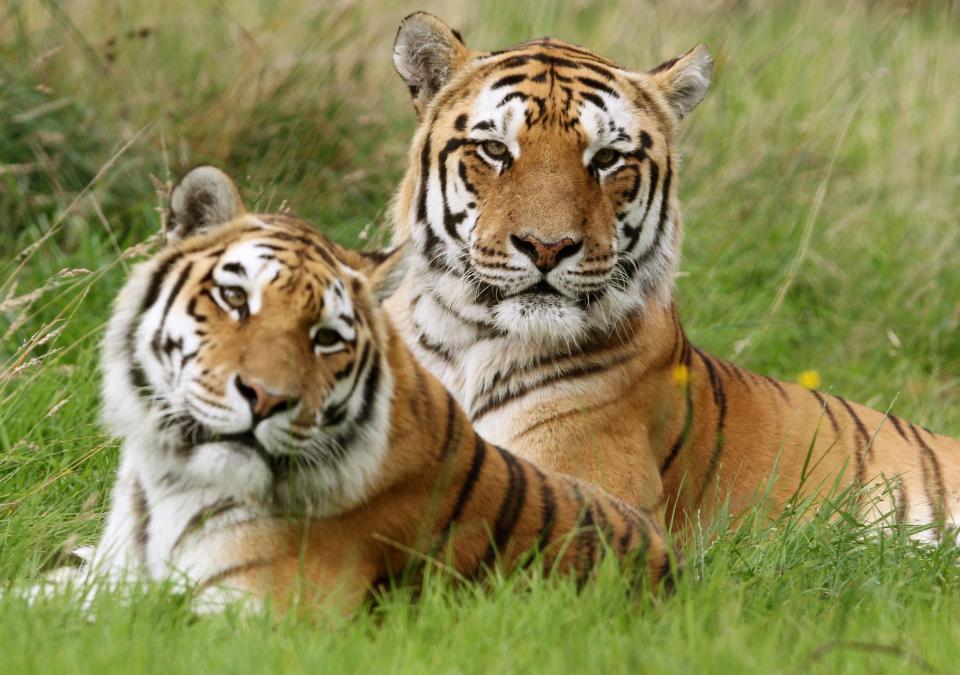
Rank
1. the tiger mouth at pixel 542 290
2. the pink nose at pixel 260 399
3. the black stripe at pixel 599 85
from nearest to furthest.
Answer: the pink nose at pixel 260 399 → the tiger mouth at pixel 542 290 → the black stripe at pixel 599 85

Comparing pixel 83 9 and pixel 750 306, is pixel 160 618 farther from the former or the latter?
pixel 83 9

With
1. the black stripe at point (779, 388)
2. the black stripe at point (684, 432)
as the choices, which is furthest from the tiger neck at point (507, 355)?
the black stripe at point (779, 388)

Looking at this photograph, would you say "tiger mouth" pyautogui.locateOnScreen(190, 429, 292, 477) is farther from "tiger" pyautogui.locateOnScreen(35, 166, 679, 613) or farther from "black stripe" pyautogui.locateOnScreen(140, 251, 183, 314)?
"black stripe" pyautogui.locateOnScreen(140, 251, 183, 314)

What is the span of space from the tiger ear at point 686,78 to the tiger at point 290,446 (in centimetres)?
148

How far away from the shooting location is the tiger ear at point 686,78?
4645 millimetres

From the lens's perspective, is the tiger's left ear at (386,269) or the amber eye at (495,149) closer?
the tiger's left ear at (386,269)

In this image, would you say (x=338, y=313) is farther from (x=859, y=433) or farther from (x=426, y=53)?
(x=859, y=433)

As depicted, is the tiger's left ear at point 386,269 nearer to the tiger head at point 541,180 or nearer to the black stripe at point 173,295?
the black stripe at point 173,295

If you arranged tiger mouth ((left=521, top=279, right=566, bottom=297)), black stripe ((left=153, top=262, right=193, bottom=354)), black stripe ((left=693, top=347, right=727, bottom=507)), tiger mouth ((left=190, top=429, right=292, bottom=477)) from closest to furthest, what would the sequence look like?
1. tiger mouth ((left=190, top=429, right=292, bottom=477))
2. black stripe ((left=153, top=262, right=193, bottom=354))
3. tiger mouth ((left=521, top=279, right=566, bottom=297))
4. black stripe ((left=693, top=347, right=727, bottom=507))

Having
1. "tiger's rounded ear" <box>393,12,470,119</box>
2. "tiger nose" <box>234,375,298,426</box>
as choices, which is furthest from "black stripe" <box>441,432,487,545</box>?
"tiger's rounded ear" <box>393,12,470,119</box>

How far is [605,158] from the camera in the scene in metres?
4.39

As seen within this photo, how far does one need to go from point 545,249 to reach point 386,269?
2.64 feet

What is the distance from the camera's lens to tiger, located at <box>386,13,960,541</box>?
4.23 m

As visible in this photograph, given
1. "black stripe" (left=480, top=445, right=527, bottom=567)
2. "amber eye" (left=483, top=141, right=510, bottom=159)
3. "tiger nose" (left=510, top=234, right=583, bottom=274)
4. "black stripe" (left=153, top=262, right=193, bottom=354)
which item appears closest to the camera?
"black stripe" (left=153, top=262, right=193, bottom=354)
